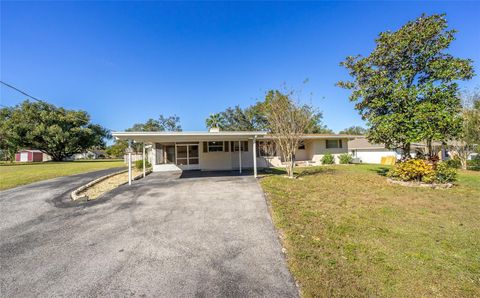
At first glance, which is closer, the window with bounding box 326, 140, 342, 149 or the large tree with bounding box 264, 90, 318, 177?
the large tree with bounding box 264, 90, 318, 177

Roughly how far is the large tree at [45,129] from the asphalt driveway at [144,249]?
37.1m

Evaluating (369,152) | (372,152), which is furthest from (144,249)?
(369,152)

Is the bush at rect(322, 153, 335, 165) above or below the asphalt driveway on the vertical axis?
above

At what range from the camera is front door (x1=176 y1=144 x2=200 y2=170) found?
16.3 m

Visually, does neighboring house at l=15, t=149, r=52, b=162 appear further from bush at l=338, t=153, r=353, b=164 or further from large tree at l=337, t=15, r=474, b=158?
large tree at l=337, t=15, r=474, b=158

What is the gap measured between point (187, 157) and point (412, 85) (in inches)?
594

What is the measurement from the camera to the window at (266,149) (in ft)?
58.1

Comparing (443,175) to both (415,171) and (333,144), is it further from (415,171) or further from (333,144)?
(333,144)

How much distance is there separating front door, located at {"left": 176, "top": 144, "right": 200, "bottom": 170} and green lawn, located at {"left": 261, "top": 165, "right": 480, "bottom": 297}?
997 cm

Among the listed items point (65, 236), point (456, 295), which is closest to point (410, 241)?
point (456, 295)

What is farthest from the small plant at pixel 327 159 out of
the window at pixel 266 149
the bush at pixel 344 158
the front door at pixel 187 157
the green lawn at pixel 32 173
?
the green lawn at pixel 32 173

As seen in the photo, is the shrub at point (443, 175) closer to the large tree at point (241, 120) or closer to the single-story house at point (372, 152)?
the single-story house at point (372, 152)

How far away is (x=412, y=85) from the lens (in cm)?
1066

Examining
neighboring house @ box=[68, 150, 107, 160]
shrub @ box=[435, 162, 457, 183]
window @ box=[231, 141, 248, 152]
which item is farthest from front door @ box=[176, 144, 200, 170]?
neighboring house @ box=[68, 150, 107, 160]
